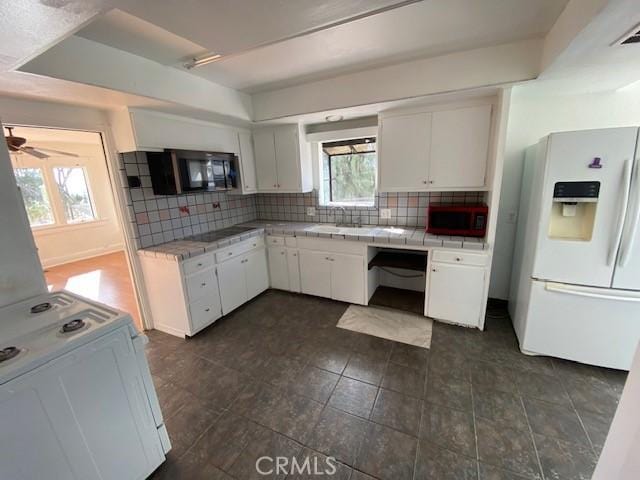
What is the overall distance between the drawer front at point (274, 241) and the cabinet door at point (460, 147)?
190 centimetres

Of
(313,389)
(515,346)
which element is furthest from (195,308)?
→ (515,346)

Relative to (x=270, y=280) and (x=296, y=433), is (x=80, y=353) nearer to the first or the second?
(x=296, y=433)

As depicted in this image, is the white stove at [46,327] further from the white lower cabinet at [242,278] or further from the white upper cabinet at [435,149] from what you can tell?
the white upper cabinet at [435,149]

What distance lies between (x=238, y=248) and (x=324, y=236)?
1009 millimetres

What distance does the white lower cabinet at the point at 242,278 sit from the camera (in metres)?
2.88

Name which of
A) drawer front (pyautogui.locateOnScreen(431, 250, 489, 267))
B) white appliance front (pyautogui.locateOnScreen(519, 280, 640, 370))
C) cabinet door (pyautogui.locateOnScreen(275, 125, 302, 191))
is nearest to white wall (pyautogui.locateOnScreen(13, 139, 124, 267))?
cabinet door (pyautogui.locateOnScreen(275, 125, 302, 191))

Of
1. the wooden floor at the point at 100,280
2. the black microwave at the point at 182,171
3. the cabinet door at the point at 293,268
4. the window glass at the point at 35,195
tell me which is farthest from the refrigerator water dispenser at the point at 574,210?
the window glass at the point at 35,195

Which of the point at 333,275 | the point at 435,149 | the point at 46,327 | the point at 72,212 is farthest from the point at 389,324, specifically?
the point at 72,212

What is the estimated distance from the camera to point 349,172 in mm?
3492

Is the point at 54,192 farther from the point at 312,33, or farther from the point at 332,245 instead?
the point at 312,33

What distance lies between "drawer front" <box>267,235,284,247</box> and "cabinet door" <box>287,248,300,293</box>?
14 cm

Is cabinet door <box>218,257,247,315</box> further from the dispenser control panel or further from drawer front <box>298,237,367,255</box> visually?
the dispenser control panel

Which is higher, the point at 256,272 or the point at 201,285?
the point at 201,285

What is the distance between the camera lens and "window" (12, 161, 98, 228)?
4852 millimetres
